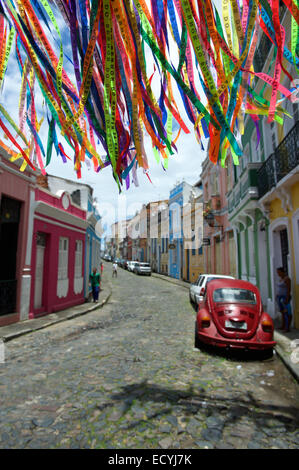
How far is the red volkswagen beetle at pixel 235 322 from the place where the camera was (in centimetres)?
588

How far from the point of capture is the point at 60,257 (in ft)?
41.4

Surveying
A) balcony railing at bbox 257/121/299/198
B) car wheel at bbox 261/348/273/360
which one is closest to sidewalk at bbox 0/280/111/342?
car wheel at bbox 261/348/273/360

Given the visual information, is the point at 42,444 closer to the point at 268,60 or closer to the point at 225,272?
the point at 268,60

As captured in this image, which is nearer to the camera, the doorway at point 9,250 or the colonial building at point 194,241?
the doorway at point 9,250

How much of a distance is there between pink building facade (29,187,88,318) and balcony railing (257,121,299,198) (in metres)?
7.98

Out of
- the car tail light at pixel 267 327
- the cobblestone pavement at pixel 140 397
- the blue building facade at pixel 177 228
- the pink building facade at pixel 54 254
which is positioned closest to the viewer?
the cobblestone pavement at pixel 140 397

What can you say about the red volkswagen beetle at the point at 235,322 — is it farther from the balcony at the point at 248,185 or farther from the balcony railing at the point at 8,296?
the balcony railing at the point at 8,296

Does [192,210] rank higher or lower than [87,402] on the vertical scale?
higher

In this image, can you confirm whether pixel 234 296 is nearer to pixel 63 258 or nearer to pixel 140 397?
pixel 140 397

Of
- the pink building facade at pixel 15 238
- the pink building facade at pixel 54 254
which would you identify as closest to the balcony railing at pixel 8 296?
the pink building facade at pixel 15 238

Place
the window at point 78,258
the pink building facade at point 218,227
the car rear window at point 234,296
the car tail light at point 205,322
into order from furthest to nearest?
the pink building facade at point 218,227 < the window at point 78,258 < the car rear window at point 234,296 < the car tail light at point 205,322

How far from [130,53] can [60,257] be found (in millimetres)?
10691

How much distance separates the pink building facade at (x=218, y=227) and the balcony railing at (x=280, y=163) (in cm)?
656
